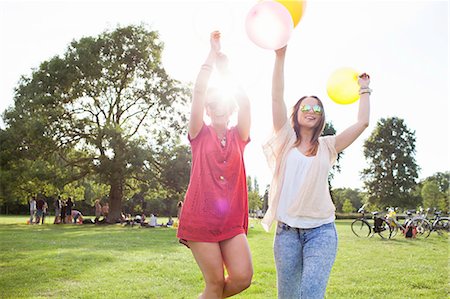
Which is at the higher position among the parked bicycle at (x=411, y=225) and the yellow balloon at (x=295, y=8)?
the yellow balloon at (x=295, y=8)

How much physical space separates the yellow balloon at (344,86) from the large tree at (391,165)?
179 ft

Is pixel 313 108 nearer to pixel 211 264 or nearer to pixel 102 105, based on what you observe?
pixel 211 264

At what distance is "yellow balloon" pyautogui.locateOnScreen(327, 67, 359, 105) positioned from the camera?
4.43 meters

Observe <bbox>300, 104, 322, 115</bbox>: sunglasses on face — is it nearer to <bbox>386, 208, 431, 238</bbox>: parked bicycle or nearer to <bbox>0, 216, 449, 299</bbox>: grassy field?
<bbox>0, 216, 449, 299</bbox>: grassy field

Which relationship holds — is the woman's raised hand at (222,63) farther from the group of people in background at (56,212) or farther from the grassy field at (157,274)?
the group of people in background at (56,212)

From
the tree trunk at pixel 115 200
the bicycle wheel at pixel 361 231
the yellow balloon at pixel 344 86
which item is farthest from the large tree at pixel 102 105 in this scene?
the yellow balloon at pixel 344 86

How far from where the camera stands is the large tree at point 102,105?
2755 cm

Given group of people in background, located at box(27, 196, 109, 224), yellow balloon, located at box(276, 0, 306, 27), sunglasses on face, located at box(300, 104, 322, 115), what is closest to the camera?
sunglasses on face, located at box(300, 104, 322, 115)

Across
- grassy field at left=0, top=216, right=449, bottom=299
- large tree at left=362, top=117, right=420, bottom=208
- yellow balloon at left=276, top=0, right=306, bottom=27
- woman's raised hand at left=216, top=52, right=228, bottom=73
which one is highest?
large tree at left=362, top=117, right=420, bottom=208

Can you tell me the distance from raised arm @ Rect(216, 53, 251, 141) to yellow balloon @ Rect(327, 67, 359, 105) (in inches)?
46.9

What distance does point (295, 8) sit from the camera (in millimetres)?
3949

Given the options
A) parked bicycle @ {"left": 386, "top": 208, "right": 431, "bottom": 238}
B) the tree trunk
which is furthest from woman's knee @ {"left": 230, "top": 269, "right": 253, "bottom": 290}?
the tree trunk

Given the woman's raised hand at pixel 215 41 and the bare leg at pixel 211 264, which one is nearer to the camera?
the bare leg at pixel 211 264

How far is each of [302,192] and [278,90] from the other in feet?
2.89
